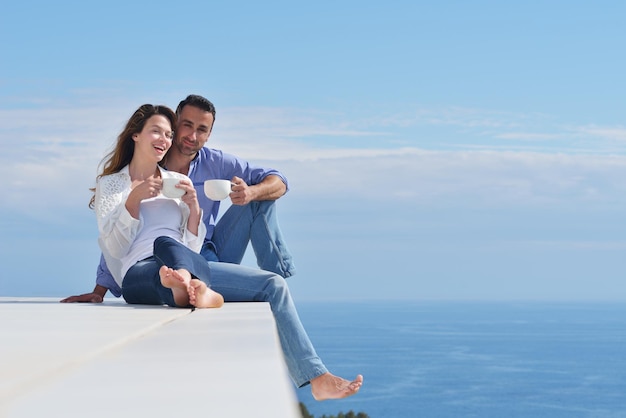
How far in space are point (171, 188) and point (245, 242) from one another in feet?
2.78

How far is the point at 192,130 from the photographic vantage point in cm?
552

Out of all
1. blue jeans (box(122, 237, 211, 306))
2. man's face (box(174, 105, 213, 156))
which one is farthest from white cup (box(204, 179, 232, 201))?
man's face (box(174, 105, 213, 156))

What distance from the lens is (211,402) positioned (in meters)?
1.60

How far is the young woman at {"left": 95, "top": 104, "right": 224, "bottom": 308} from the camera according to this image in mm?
4234

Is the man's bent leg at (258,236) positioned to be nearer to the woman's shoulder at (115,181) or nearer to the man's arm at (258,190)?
the man's arm at (258,190)

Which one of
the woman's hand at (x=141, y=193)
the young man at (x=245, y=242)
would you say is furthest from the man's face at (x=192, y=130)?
the woman's hand at (x=141, y=193)

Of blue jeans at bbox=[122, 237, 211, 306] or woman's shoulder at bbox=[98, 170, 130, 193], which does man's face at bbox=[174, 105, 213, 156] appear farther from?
blue jeans at bbox=[122, 237, 211, 306]

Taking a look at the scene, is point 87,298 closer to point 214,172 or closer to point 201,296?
point 214,172

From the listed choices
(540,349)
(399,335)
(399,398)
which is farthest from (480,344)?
(399,398)

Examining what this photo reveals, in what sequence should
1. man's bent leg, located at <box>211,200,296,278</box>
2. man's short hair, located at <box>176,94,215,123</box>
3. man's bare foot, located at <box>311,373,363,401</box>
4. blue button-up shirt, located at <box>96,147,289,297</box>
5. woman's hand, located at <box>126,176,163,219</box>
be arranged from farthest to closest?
man's short hair, located at <box>176,94,215,123</box> < blue button-up shirt, located at <box>96,147,289,297</box> < man's bent leg, located at <box>211,200,296,278</box> < woman's hand, located at <box>126,176,163,219</box> < man's bare foot, located at <box>311,373,363,401</box>

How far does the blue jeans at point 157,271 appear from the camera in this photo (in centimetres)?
422

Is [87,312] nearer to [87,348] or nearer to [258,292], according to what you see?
[258,292]

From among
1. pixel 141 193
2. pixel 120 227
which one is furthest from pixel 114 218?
pixel 141 193

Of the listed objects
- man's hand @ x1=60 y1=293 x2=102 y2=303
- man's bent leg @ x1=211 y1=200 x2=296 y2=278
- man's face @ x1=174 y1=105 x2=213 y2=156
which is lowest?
man's hand @ x1=60 y1=293 x2=102 y2=303
